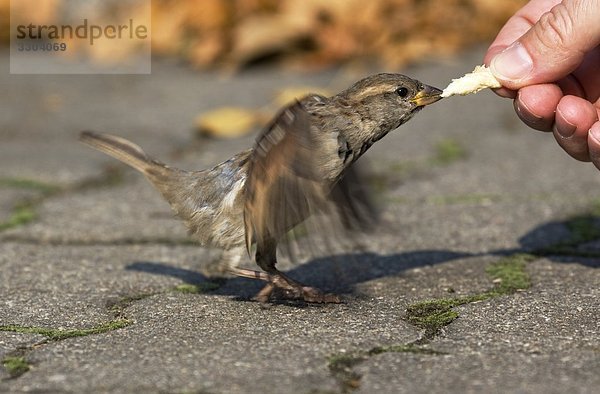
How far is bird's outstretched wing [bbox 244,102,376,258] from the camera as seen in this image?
3340 mm

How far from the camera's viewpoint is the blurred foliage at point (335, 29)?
7547 millimetres

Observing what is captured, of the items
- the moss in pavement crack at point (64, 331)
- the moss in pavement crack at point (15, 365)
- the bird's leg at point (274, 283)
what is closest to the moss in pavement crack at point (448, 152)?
the bird's leg at point (274, 283)

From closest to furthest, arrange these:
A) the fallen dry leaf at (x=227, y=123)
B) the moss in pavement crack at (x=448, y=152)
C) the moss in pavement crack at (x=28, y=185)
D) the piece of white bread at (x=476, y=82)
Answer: the piece of white bread at (x=476, y=82) → the moss in pavement crack at (x=28, y=185) → the moss in pavement crack at (x=448, y=152) → the fallen dry leaf at (x=227, y=123)

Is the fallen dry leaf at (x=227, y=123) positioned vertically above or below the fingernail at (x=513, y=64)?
above

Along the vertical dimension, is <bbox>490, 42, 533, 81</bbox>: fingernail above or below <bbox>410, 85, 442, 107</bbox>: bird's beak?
above

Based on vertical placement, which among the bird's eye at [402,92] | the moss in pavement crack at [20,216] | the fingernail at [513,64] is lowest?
the moss in pavement crack at [20,216]

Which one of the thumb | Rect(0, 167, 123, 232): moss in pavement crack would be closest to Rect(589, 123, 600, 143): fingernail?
the thumb

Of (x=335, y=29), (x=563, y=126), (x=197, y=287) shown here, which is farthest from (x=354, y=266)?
(x=335, y=29)

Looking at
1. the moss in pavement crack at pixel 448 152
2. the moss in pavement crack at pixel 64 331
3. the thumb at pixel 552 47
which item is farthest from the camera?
the moss in pavement crack at pixel 448 152

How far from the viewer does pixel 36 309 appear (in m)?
3.55

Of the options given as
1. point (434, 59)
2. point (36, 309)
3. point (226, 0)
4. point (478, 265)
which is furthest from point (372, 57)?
point (36, 309)

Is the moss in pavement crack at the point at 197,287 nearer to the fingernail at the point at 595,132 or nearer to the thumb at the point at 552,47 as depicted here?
the thumb at the point at 552,47

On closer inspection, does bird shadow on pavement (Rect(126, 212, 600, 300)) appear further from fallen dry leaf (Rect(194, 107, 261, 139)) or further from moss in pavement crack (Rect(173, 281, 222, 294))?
fallen dry leaf (Rect(194, 107, 261, 139))

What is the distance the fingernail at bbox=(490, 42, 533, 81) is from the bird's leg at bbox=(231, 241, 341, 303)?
105 cm
